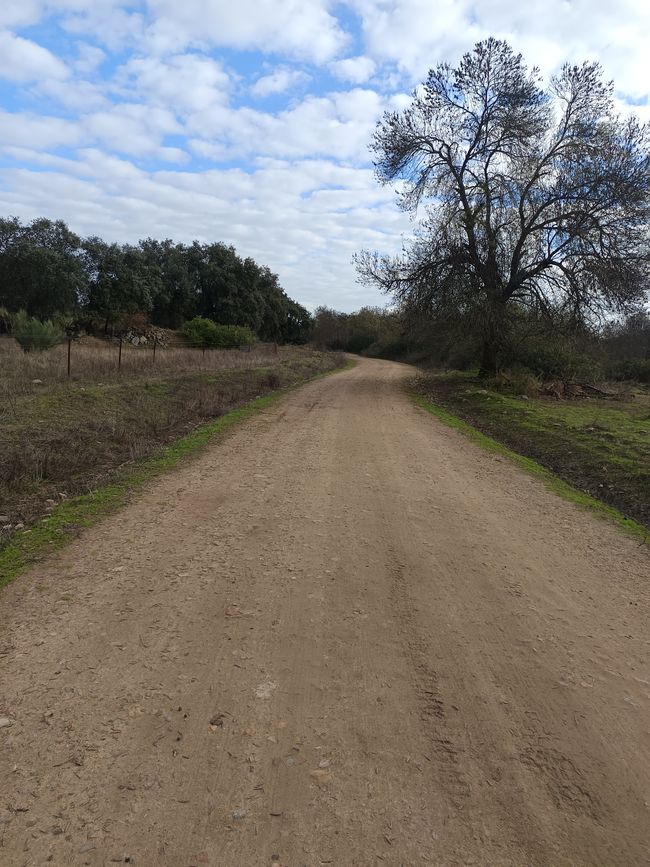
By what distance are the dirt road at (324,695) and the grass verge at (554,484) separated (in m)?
0.68

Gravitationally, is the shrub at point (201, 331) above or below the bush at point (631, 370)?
below

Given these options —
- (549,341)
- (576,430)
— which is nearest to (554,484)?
(576,430)

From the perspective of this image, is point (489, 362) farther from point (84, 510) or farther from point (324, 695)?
point (324, 695)

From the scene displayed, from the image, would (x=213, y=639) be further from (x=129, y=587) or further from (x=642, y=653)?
(x=642, y=653)

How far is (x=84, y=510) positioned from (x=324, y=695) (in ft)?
12.5

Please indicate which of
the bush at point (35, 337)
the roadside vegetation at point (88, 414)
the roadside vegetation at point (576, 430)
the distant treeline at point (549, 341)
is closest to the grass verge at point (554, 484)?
the roadside vegetation at point (576, 430)

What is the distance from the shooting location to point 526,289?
20.2 metres

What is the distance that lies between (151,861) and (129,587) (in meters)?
2.29

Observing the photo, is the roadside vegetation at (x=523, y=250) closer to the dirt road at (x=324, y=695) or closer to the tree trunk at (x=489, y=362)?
the tree trunk at (x=489, y=362)

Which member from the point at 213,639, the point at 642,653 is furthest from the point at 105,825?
the point at 642,653

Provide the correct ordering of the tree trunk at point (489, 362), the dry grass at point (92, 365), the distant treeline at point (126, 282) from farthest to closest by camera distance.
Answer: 1. the distant treeline at point (126, 282)
2. the tree trunk at point (489, 362)
3. the dry grass at point (92, 365)

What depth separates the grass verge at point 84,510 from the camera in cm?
453

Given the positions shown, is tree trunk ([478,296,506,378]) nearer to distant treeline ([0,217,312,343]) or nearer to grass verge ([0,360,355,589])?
grass verge ([0,360,355,589])

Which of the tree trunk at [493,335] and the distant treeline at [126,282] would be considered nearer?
the tree trunk at [493,335]
